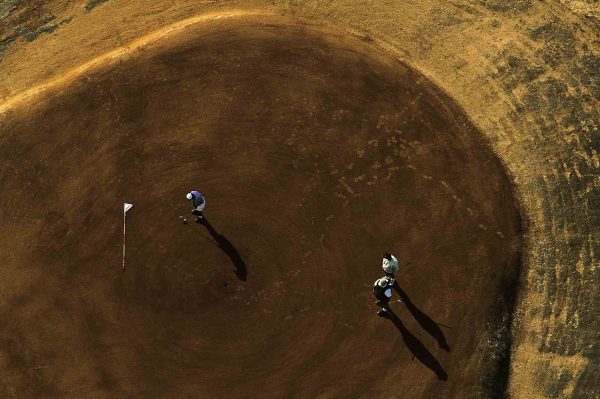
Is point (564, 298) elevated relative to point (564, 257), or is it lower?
lower

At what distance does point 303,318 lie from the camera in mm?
19484

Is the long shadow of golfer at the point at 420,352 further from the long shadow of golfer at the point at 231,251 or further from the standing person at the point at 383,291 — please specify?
the long shadow of golfer at the point at 231,251

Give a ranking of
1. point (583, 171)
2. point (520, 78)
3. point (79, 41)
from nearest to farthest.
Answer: point (583, 171)
point (520, 78)
point (79, 41)

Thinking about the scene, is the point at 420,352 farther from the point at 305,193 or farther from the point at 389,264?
the point at 305,193

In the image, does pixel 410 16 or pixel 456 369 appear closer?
pixel 456 369

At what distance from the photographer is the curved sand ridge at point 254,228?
1903 centimetres

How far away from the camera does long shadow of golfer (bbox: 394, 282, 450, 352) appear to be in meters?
19.1

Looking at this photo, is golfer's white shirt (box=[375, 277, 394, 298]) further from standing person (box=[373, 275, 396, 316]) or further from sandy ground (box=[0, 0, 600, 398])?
sandy ground (box=[0, 0, 600, 398])

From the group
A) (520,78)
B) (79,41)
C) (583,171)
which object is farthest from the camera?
(79,41)

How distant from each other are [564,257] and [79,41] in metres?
23.9

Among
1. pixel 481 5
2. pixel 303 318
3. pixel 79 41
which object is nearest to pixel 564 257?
pixel 303 318

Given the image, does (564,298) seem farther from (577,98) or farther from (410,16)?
(410,16)

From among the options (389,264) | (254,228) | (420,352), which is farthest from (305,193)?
(420,352)

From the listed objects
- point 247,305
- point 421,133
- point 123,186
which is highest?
point 123,186
